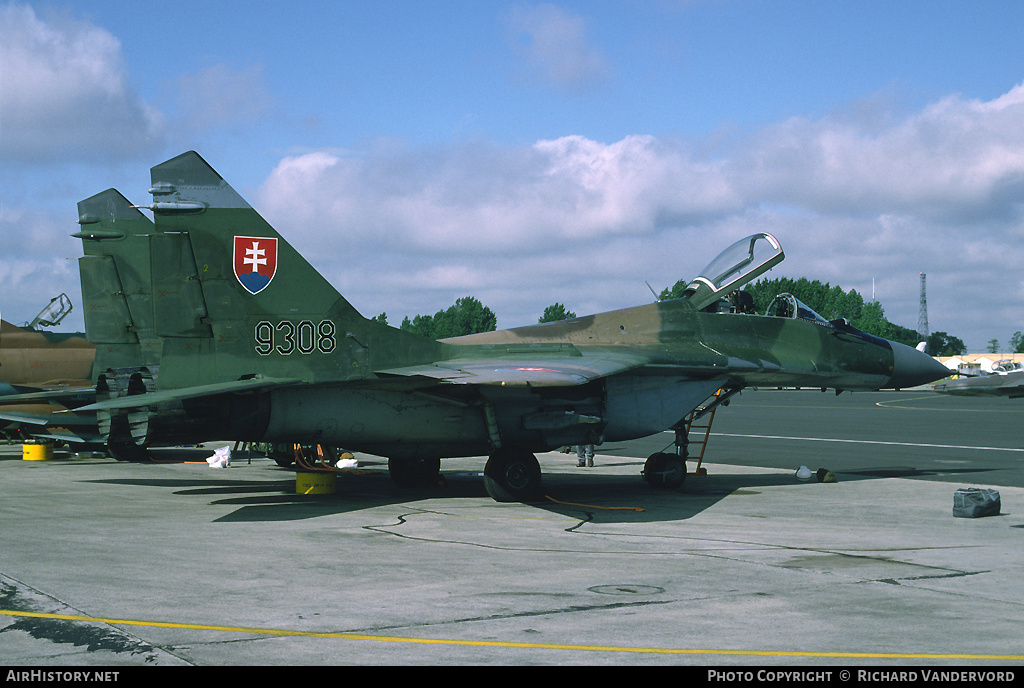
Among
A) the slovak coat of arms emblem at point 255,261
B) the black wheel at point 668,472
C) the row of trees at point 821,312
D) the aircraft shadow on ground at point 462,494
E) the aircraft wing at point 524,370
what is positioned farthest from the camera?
the row of trees at point 821,312

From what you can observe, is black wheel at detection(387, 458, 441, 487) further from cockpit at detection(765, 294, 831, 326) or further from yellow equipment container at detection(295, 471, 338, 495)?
cockpit at detection(765, 294, 831, 326)

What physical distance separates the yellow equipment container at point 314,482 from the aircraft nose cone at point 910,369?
37.5 ft

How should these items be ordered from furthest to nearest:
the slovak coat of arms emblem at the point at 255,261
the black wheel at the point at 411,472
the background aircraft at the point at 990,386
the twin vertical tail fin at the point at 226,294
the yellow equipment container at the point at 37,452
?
the yellow equipment container at the point at 37,452, the black wheel at the point at 411,472, the slovak coat of arms emblem at the point at 255,261, the twin vertical tail fin at the point at 226,294, the background aircraft at the point at 990,386

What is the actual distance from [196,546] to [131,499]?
553cm

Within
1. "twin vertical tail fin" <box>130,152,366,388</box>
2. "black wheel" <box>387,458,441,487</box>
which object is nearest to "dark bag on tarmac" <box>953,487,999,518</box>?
"black wheel" <box>387,458,441,487</box>

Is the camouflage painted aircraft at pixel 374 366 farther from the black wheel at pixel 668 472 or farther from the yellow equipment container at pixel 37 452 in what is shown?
the yellow equipment container at pixel 37 452

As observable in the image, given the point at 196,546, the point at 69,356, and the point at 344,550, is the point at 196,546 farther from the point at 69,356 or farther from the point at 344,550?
the point at 69,356

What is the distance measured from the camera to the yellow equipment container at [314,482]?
→ 15.7 meters

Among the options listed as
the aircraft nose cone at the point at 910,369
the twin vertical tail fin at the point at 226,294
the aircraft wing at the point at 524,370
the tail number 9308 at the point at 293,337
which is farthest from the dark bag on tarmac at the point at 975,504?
the tail number 9308 at the point at 293,337

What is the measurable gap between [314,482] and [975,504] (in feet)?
35.4

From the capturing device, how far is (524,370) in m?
12.7

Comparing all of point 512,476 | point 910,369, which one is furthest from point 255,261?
point 910,369

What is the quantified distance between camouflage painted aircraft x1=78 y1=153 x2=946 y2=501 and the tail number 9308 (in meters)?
0.02

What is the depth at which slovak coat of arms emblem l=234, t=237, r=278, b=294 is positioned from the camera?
44.9 feet
